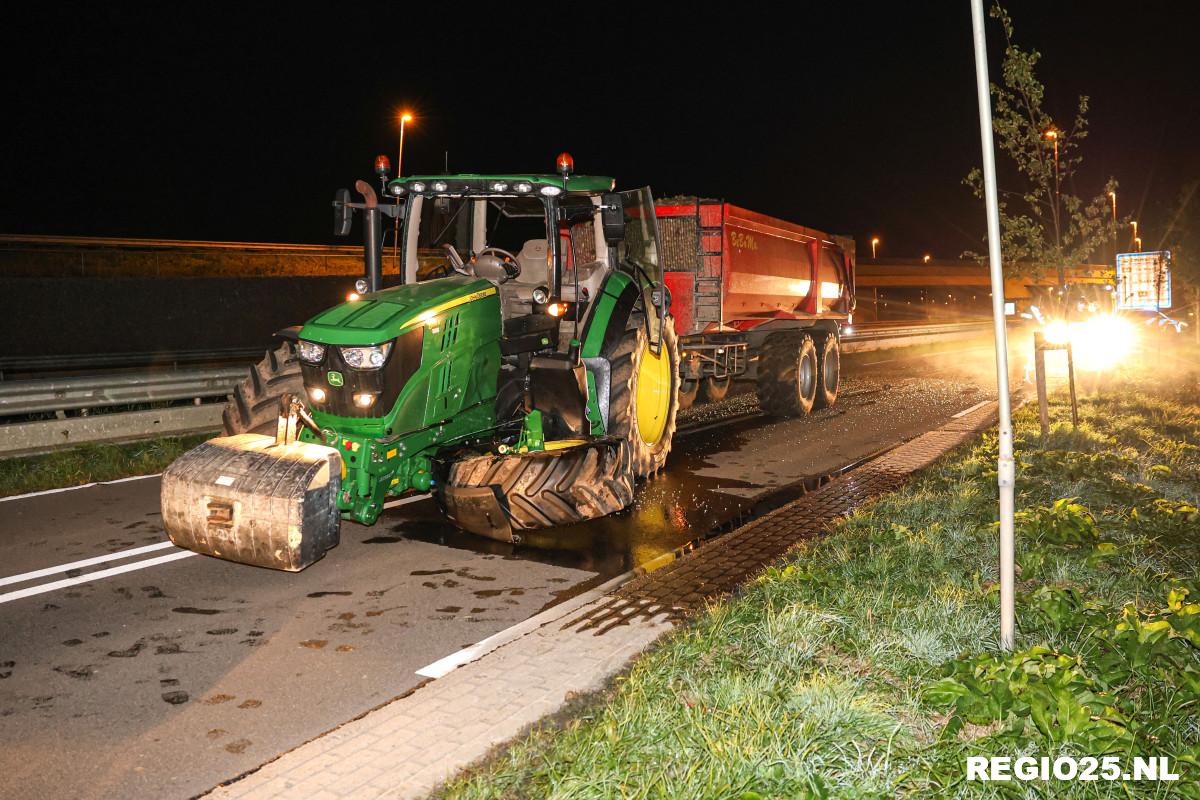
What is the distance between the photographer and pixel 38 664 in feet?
14.7

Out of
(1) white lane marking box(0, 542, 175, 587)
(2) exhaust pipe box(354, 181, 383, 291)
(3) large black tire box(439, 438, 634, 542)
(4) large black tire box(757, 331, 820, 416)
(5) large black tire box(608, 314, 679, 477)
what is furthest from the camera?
(4) large black tire box(757, 331, 820, 416)

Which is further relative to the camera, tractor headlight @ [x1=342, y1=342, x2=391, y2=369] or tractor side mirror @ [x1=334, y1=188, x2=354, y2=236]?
tractor side mirror @ [x1=334, y1=188, x2=354, y2=236]

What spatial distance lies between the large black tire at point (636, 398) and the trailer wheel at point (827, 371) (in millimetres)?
5550

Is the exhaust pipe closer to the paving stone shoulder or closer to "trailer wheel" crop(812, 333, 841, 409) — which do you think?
the paving stone shoulder

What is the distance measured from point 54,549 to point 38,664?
217cm

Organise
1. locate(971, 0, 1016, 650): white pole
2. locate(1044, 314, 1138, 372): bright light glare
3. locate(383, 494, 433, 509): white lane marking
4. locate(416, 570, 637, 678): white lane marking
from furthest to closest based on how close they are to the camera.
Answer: locate(1044, 314, 1138, 372): bright light glare → locate(383, 494, 433, 509): white lane marking → locate(416, 570, 637, 678): white lane marking → locate(971, 0, 1016, 650): white pole

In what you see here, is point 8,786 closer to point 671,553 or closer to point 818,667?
point 818,667

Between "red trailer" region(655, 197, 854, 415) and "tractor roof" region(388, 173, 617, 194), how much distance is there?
8.47 feet

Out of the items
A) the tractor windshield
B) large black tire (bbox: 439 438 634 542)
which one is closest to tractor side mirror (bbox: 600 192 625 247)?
the tractor windshield

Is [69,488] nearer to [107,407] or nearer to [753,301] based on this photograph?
[107,407]

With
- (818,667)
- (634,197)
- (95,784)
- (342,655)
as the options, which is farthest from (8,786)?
(634,197)

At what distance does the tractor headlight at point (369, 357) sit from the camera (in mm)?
5996

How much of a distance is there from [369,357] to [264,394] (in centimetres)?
123

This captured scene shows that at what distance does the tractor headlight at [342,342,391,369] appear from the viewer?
19.7 feet
